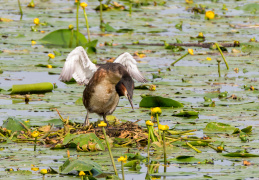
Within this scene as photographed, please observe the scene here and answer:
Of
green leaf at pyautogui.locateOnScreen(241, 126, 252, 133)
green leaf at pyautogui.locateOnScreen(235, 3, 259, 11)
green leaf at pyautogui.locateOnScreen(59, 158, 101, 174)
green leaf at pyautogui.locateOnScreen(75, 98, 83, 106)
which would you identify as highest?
green leaf at pyautogui.locateOnScreen(235, 3, 259, 11)

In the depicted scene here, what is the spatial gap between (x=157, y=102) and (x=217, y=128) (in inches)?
50.0

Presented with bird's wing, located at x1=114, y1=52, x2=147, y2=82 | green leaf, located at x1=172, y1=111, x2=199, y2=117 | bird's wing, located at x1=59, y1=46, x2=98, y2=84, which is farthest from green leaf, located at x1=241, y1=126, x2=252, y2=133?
bird's wing, located at x1=59, y1=46, x2=98, y2=84

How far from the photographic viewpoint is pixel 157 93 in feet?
31.9

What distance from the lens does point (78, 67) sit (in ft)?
27.2

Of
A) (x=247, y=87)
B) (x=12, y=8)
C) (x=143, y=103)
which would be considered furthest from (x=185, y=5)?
(x=143, y=103)

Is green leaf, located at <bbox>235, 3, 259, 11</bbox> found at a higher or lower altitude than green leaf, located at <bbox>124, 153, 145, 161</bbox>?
higher

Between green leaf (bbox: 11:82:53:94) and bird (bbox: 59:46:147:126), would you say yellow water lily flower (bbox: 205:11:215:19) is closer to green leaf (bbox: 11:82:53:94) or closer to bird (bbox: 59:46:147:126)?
green leaf (bbox: 11:82:53:94)

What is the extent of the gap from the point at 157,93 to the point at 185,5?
37.6ft

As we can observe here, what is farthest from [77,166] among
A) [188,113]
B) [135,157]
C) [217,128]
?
[188,113]

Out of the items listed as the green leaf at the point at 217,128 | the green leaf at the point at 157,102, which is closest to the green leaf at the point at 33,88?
the green leaf at the point at 157,102

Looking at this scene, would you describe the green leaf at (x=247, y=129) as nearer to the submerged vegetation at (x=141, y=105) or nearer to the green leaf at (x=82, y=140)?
the submerged vegetation at (x=141, y=105)

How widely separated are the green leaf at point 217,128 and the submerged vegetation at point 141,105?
0.01 meters

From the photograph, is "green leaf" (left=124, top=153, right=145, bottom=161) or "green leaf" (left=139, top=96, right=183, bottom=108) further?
"green leaf" (left=139, top=96, right=183, bottom=108)

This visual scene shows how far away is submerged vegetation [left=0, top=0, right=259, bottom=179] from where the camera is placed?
615 cm
